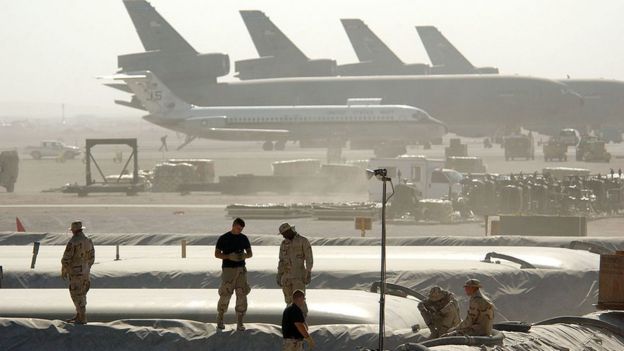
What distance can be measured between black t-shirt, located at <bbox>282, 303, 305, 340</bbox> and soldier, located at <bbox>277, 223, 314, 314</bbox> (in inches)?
120

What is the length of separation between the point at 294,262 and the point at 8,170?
2020 inches

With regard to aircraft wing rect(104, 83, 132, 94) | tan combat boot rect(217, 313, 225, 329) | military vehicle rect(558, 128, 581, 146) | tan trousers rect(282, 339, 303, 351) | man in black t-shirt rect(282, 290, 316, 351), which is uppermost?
aircraft wing rect(104, 83, 132, 94)

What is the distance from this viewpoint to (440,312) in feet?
58.2

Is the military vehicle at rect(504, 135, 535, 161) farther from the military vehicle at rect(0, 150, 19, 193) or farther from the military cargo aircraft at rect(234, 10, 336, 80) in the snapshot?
the military cargo aircraft at rect(234, 10, 336, 80)

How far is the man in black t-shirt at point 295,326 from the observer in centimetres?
1565

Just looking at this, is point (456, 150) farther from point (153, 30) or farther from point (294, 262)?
point (294, 262)

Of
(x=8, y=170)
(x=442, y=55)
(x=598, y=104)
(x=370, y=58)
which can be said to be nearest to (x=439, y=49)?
(x=442, y=55)

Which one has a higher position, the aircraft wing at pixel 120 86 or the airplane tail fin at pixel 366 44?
the airplane tail fin at pixel 366 44

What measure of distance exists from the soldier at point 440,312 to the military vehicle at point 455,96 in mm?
87602

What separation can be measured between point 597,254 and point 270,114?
210ft

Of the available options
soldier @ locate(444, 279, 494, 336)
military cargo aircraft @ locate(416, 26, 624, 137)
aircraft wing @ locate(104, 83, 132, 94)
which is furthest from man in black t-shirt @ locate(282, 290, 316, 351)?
aircraft wing @ locate(104, 83, 132, 94)

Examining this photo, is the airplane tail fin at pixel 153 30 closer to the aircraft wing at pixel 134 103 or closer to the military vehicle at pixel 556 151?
the aircraft wing at pixel 134 103

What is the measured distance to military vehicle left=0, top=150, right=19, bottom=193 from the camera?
66.7m

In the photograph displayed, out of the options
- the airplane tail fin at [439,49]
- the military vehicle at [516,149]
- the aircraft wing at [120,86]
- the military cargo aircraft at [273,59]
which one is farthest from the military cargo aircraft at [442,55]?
the military vehicle at [516,149]
